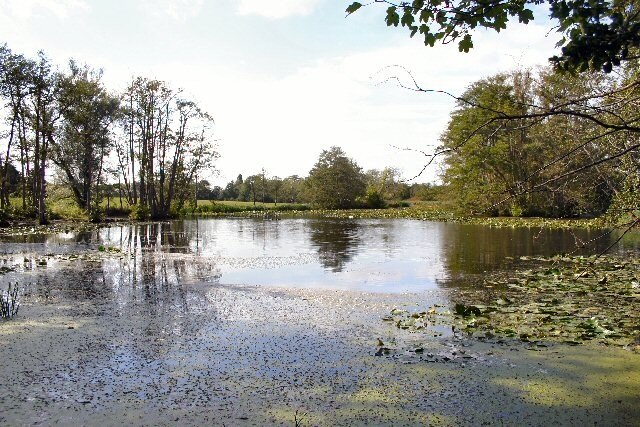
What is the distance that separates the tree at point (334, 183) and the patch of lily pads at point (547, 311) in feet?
177

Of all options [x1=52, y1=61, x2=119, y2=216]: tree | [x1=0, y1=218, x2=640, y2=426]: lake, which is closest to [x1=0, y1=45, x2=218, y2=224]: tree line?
[x1=52, y1=61, x2=119, y2=216]: tree

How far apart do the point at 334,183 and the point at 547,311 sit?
57764 millimetres

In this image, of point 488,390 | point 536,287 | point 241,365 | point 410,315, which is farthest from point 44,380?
point 536,287

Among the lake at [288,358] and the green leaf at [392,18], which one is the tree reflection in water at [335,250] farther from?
the green leaf at [392,18]

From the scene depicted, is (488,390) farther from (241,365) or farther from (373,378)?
(241,365)

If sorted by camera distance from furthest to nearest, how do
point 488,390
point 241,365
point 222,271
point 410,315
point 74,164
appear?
point 74,164 < point 222,271 < point 410,315 < point 241,365 < point 488,390

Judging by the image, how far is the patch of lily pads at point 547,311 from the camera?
612 centimetres

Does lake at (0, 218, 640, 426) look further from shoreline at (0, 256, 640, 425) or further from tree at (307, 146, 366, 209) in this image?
tree at (307, 146, 366, 209)

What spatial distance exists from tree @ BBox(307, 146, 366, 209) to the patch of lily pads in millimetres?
54022

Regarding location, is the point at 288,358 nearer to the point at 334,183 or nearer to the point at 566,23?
the point at 566,23

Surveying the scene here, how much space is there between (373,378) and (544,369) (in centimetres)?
173

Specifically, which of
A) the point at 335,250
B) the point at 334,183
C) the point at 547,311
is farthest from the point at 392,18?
the point at 334,183

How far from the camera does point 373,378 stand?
4762 millimetres

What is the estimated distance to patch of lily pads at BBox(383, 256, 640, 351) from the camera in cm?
612
